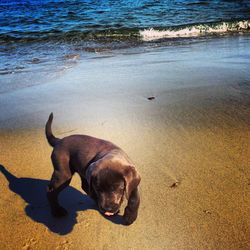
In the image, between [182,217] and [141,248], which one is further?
[182,217]

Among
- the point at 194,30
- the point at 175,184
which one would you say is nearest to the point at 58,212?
the point at 175,184

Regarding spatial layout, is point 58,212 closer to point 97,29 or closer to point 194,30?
point 194,30

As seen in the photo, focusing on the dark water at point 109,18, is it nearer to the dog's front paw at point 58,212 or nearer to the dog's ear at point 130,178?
the dog's front paw at point 58,212

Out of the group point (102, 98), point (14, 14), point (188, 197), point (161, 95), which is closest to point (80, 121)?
point (102, 98)

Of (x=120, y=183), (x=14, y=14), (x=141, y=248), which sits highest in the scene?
(x=120, y=183)

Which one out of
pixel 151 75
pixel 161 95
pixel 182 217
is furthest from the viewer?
pixel 151 75

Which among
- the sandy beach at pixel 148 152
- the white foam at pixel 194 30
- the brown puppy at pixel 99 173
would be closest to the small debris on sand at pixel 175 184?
the sandy beach at pixel 148 152

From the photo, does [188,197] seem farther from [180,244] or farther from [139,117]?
[139,117]

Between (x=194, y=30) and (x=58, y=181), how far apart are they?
499 inches

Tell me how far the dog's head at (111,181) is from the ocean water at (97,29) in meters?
4.60

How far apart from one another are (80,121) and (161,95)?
155cm

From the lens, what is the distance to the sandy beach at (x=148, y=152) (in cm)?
292

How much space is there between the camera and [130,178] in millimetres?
2826

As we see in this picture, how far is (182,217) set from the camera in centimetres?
303
